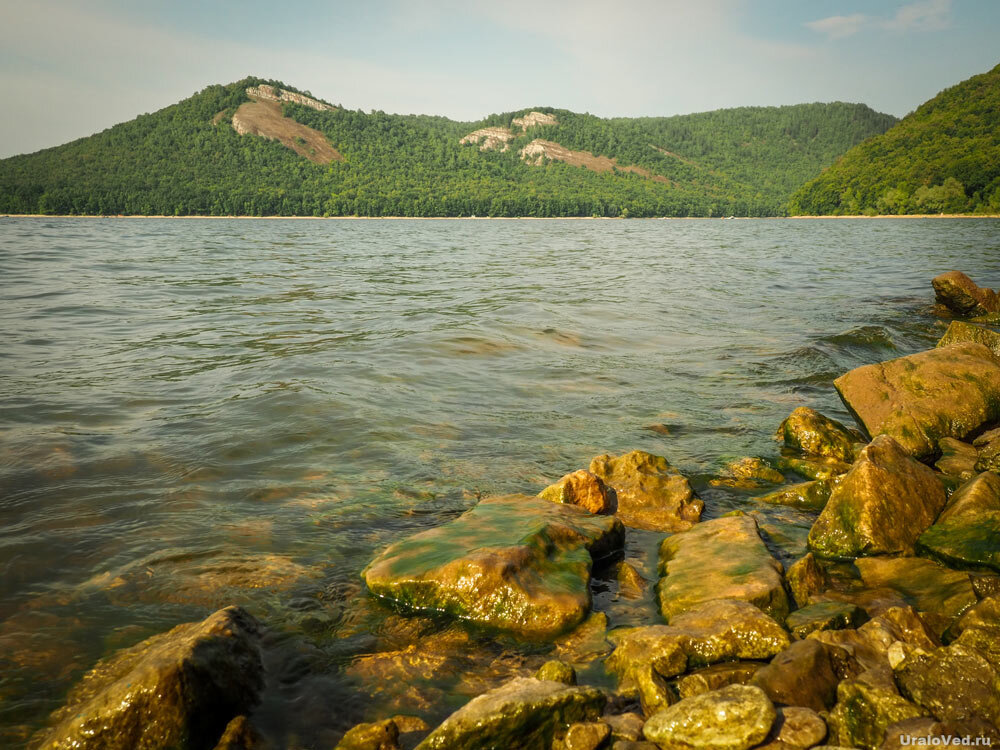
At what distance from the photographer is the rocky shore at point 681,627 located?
3.02 metres

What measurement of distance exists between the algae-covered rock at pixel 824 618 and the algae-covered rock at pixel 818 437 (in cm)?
372

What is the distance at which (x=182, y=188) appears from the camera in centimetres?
12775

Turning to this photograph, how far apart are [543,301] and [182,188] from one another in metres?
131

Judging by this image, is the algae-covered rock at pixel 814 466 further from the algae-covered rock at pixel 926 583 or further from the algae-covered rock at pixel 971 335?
the algae-covered rock at pixel 971 335

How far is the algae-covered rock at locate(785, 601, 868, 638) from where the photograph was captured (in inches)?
151

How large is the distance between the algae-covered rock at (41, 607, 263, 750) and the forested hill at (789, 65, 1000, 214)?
109m

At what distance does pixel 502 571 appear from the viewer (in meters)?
4.57

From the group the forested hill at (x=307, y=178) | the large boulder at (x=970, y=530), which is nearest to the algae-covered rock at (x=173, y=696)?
the large boulder at (x=970, y=530)

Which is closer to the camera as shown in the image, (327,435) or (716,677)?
(716,677)

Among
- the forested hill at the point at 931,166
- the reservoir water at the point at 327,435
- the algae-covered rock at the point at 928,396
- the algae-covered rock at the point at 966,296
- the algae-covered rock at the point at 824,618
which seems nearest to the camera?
the algae-covered rock at the point at 824,618

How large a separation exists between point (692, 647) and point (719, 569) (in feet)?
3.57

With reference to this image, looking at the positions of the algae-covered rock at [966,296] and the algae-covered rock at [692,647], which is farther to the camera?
the algae-covered rock at [966,296]

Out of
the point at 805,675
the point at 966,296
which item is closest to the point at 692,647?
the point at 805,675

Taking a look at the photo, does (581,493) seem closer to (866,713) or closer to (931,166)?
(866,713)
